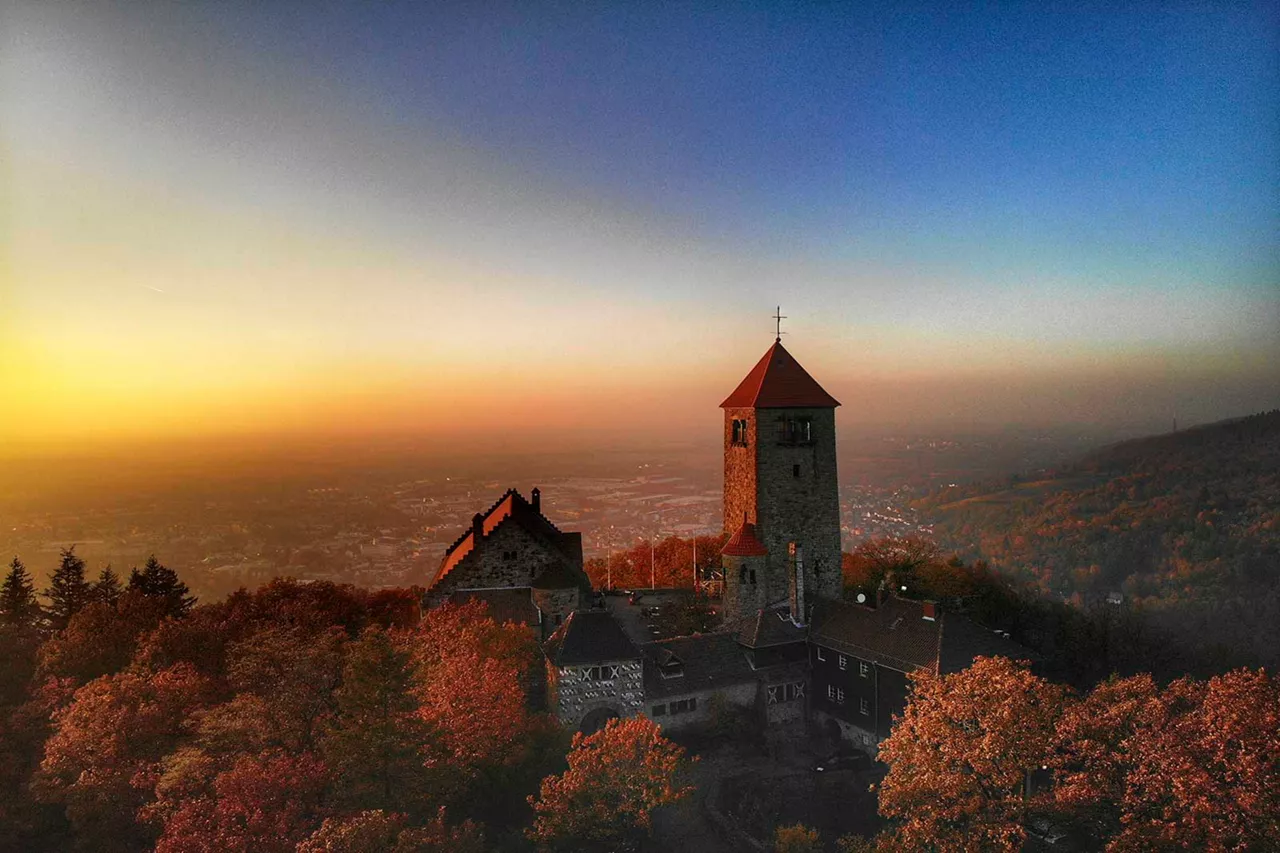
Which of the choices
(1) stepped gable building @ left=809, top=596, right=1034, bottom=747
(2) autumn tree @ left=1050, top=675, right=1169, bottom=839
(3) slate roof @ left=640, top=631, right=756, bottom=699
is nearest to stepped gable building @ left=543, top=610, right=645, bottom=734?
(3) slate roof @ left=640, top=631, right=756, bottom=699

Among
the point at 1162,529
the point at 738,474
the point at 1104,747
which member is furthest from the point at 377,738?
the point at 1162,529

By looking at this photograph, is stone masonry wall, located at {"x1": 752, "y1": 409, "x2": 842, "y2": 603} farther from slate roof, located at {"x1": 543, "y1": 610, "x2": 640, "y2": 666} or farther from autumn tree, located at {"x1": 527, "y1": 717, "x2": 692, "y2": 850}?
autumn tree, located at {"x1": 527, "y1": 717, "x2": 692, "y2": 850}

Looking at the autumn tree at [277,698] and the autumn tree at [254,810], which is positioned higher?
the autumn tree at [277,698]

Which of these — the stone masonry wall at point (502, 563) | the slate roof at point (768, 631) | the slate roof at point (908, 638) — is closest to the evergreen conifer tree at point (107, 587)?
the stone masonry wall at point (502, 563)

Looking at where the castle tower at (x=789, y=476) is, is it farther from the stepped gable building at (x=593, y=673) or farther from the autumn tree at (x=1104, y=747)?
the autumn tree at (x=1104, y=747)

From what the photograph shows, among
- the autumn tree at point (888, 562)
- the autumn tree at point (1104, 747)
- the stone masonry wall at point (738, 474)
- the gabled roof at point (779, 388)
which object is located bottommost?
the autumn tree at point (888, 562)

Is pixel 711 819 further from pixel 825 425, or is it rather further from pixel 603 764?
pixel 825 425
